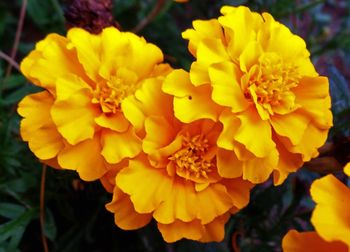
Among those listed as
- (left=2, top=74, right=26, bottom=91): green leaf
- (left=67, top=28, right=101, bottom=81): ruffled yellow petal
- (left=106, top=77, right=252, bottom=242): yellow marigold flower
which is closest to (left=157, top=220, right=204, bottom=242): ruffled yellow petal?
(left=106, top=77, right=252, bottom=242): yellow marigold flower

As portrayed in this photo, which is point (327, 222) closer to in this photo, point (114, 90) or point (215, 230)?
point (215, 230)

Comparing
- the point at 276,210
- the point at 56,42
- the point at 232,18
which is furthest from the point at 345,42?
the point at 56,42

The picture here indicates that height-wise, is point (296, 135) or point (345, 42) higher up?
point (296, 135)

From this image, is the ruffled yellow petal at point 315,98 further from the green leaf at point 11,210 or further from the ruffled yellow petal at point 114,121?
the green leaf at point 11,210

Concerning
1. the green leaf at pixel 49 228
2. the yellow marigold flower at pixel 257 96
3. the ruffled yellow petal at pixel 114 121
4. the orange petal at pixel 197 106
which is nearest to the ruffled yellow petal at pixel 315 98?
the yellow marigold flower at pixel 257 96

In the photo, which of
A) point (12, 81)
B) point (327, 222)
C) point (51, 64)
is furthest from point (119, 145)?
point (12, 81)

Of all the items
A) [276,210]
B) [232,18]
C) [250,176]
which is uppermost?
[232,18]

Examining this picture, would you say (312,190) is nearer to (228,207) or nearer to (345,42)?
(228,207)
